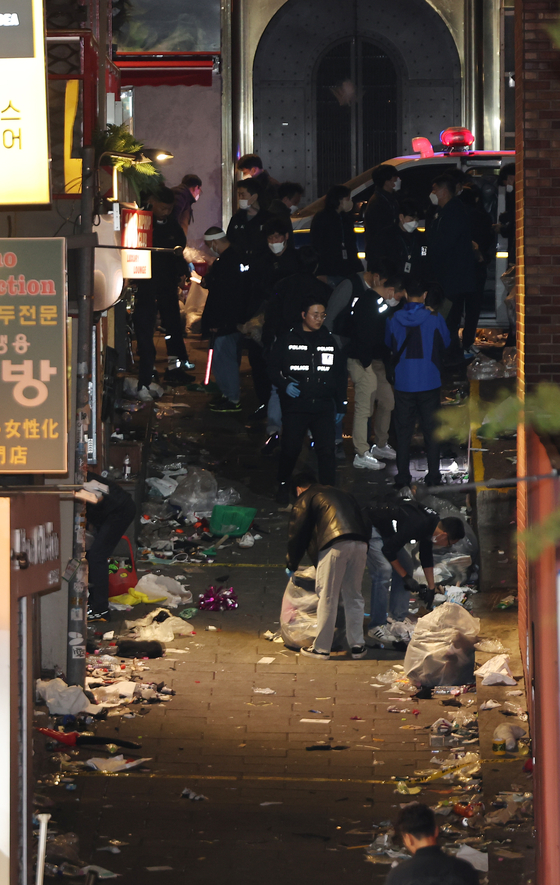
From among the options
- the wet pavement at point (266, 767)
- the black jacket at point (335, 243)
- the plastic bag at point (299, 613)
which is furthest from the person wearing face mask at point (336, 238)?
the plastic bag at point (299, 613)

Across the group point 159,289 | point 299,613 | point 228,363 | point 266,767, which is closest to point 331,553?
point 299,613

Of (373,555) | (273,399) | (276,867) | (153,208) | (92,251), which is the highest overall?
(153,208)

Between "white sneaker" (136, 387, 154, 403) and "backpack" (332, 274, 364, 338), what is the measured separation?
2752 mm

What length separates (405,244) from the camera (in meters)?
14.9

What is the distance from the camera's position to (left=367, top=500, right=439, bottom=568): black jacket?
10.3 m

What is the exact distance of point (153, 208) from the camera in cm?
1548

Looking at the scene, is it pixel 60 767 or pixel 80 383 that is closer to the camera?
pixel 60 767

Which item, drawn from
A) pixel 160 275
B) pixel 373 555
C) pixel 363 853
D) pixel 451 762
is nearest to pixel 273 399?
pixel 160 275

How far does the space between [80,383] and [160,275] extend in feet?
18.2

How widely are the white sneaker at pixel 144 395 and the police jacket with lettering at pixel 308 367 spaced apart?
321cm

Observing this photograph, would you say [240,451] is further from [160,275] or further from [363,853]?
[363,853]

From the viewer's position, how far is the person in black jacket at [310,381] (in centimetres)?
1234

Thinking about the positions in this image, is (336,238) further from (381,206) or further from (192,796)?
(192,796)

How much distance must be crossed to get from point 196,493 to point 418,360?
9.55 feet
